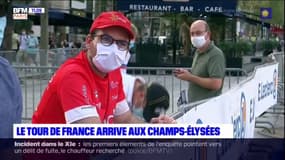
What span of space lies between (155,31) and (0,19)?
743 cm

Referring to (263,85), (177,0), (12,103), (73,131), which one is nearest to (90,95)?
(73,131)

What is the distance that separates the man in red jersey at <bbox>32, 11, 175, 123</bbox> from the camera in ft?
9.87

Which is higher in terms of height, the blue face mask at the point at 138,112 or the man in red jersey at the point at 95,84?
the man in red jersey at the point at 95,84

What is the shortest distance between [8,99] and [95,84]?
688 mm

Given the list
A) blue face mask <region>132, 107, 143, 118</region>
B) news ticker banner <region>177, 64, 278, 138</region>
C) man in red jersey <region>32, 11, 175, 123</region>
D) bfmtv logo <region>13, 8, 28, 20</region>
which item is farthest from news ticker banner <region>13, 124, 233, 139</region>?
bfmtv logo <region>13, 8, 28, 20</region>

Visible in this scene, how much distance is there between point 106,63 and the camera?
3266 mm

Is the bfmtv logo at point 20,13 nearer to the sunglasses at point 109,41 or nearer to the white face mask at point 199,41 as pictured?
the white face mask at point 199,41

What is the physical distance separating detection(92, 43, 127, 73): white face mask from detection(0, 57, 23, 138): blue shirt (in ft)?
2.13

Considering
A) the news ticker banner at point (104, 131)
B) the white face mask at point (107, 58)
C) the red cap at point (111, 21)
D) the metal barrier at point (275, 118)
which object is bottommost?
the metal barrier at point (275, 118)

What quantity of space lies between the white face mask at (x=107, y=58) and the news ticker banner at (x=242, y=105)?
1.06 m

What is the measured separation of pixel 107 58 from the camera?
10.6ft

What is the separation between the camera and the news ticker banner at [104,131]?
293cm

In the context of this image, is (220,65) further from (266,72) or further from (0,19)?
(266,72)

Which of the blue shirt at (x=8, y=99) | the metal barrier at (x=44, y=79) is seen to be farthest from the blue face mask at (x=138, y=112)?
the metal barrier at (x=44, y=79)
